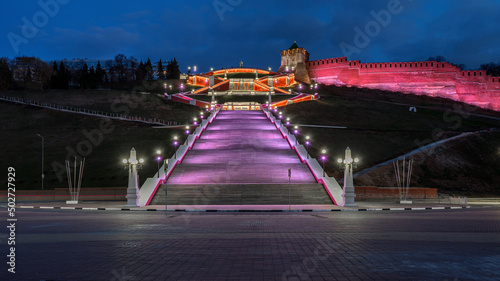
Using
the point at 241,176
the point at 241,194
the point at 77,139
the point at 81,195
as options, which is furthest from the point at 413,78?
the point at 81,195

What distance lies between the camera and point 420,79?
103750 mm

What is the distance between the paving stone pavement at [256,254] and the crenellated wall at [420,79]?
9883 centimetres

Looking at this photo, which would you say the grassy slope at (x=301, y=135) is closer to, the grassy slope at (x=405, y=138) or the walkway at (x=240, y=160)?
the grassy slope at (x=405, y=138)

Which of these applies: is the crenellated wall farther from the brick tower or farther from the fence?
the fence

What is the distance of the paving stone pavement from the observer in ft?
19.7

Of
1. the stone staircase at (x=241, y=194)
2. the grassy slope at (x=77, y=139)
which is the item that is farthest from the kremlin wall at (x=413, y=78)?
the stone staircase at (x=241, y=194)

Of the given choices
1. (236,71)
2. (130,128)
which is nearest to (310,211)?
(130,128)

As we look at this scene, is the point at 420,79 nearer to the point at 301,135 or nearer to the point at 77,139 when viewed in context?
the point at 301,135

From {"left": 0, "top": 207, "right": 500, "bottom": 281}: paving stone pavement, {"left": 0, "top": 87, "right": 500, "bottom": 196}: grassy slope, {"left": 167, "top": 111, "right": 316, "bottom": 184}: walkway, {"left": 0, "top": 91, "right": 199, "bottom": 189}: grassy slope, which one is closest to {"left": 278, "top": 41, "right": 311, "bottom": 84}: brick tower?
{"left": 0, "top": 87, "right": 500, "bottom": 196}: grassy slope

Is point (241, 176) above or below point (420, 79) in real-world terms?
below

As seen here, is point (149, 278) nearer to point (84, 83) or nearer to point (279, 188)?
point (279, 188)

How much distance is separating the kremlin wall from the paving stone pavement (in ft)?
324

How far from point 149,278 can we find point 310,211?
16524 mm

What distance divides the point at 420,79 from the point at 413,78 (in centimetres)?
168
